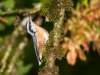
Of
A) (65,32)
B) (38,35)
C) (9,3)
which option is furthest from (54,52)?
(9,3)

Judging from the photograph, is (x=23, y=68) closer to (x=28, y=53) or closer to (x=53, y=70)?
(x=28, y=53)

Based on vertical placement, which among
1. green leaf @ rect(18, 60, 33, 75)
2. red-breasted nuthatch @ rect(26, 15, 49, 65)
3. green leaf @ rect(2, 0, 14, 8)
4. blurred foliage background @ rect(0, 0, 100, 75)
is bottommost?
green leaf @ rect(18, 60, 33, 75)

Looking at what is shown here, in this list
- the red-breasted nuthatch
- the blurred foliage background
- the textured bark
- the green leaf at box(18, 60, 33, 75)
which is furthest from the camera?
the green leaf at box(18, 60, 33, 75)

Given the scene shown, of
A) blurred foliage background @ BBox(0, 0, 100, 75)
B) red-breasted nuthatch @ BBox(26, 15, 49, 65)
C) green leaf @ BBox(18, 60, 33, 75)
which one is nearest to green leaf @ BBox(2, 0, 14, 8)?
blurred foliage background @ BBox(0, 0, 100, 75)

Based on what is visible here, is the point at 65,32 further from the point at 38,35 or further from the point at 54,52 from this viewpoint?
the point at 54,52

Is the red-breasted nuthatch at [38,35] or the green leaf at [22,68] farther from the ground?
the red-breasted nuthatch at [38,35]

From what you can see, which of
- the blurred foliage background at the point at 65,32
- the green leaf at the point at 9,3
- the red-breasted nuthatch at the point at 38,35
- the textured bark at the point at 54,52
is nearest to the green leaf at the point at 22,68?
the blurred foliage background at the point at 65,32

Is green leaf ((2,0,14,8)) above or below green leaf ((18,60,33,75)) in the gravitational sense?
above

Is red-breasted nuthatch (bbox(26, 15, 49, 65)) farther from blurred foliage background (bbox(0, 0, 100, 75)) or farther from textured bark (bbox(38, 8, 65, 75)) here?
blurred foliage background (bbox(0, 0, 100, 75))

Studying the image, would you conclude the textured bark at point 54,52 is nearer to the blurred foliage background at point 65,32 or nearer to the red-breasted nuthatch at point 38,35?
the red-breasted nuthatch at point 38,35

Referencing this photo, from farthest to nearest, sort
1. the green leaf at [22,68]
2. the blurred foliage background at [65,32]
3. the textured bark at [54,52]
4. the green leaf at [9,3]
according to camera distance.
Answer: the green leaf at [22,68]
the green leaf at [9,3]
the blurred foliage background at [65,32]
the textured bark at [54,52]

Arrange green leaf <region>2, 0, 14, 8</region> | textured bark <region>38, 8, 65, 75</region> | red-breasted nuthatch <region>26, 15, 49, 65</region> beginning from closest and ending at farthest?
textured bark <region>38, 8, 65, 75</region> < red-breasted nuthatch <region>26, 15, 49, 65</region> < green leaf <region>2, 0, 14, 8</region>

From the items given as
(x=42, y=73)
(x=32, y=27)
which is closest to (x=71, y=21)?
(x=32, y=27)
